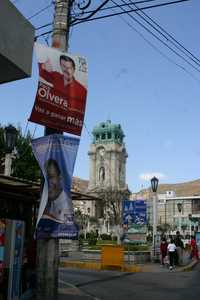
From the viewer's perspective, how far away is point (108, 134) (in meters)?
158

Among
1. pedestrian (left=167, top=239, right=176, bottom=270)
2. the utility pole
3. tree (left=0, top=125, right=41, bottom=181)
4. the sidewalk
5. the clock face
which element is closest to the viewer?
the utility pole

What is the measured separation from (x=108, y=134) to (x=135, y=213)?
424 feet

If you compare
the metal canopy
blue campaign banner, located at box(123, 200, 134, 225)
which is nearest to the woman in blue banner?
the metal canopy

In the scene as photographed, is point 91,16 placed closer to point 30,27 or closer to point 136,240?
point 30,27

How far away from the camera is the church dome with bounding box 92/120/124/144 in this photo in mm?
155250

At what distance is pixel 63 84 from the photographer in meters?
9.56

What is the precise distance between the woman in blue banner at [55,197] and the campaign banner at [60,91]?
734mm

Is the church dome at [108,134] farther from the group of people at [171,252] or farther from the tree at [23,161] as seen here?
the group of people at [171,252]

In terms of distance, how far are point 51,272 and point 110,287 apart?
867cm

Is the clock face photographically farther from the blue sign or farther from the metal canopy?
the metal canopy

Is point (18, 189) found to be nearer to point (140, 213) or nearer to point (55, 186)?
point (55, 186)

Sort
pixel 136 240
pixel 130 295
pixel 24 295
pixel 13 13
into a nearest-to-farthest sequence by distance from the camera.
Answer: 1. pixel 13 13
2. pixel 24 295
3. pixel 130 295
4. pixel 136 240

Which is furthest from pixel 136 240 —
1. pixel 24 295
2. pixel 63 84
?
pixel 63 84

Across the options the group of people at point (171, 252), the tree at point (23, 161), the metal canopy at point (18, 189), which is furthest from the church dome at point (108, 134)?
the metal canopy at point (18, 189)
